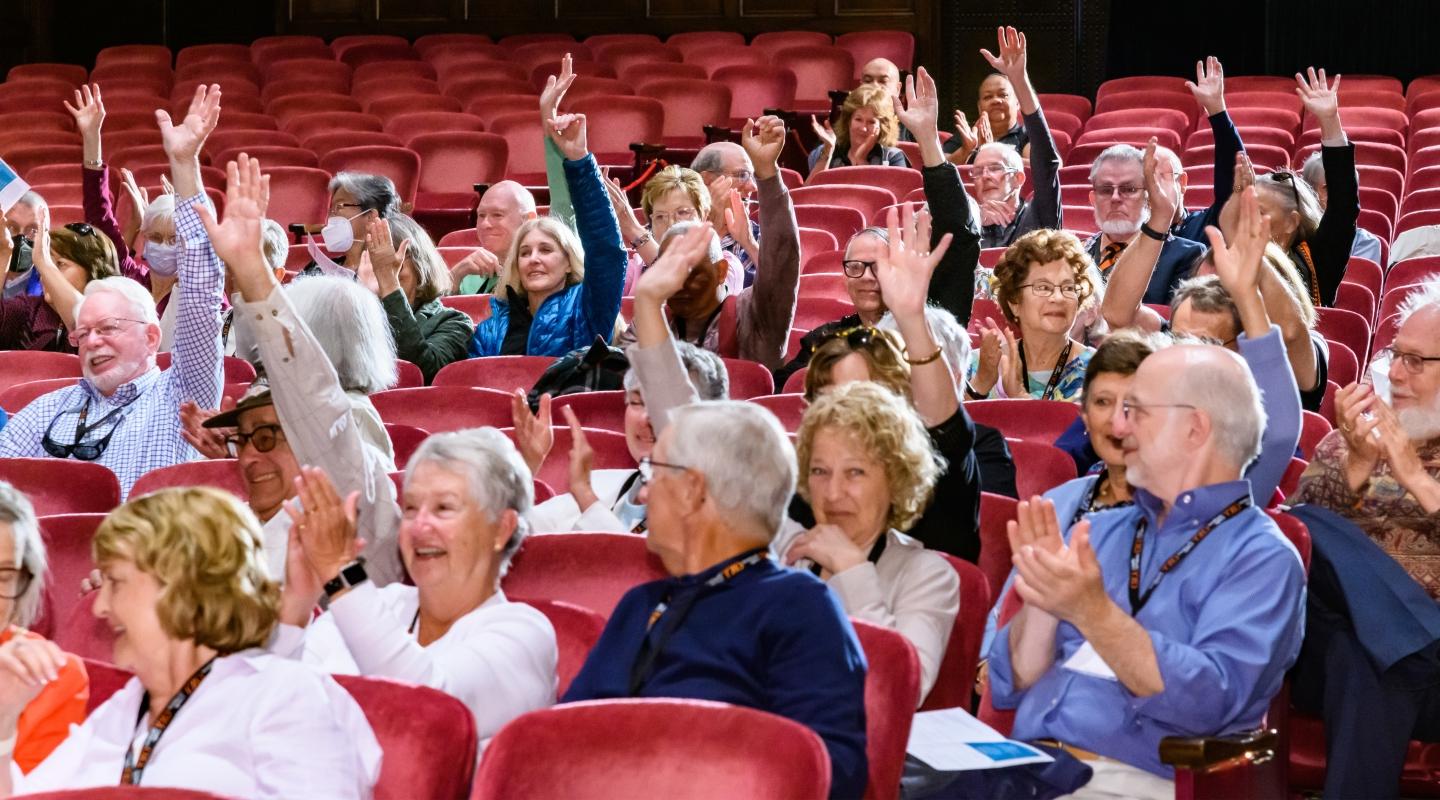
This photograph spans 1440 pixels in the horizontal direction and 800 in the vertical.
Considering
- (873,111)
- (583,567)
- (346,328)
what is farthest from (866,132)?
(583,567)

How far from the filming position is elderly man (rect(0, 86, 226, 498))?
358 cm

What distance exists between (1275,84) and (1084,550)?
7437mm

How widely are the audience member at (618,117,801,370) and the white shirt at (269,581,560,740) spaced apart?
1.83 m

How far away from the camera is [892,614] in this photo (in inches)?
97.0

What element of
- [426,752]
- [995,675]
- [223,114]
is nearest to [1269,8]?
[223,114]

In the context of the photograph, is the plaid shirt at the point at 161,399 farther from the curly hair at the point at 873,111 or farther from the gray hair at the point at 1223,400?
the curly hair at the point at 873,111

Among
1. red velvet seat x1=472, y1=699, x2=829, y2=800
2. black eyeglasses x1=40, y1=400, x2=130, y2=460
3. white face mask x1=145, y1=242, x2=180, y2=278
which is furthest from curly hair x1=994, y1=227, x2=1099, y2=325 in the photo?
white face mask x1=145, y1=242, x2=180, y2=278

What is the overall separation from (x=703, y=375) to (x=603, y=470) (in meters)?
0.32

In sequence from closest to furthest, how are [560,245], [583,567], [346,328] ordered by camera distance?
1. [583,567]
2. [346,328]
3. [560,245]

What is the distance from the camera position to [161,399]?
364 centimetres

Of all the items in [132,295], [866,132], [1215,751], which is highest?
[866,132]

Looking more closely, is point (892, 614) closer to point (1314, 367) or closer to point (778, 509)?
point (778, 509)

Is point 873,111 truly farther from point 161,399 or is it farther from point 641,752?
point 641,752

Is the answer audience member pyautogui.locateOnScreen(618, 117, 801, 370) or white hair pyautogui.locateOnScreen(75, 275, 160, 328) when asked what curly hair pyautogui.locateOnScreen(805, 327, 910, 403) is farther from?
white hair pyautogui.locateOnScreen(75, 275, 160, 328)
